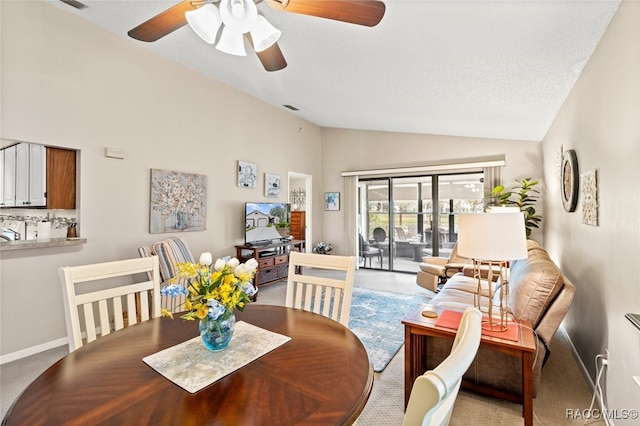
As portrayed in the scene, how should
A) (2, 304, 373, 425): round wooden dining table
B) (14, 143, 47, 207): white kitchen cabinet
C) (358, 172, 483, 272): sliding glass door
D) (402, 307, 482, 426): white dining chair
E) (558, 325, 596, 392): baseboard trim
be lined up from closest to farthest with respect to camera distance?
1. (402, 307, 482, 426): white dining chair
2. (2, 304, 373, 425): round wooden dining table
3. (558, 325, 596, 392): baseboard trim
4. (14, 143, 47, 207): white kitchen cabinet
5. (358, 172, 483, 272): sliding glass door

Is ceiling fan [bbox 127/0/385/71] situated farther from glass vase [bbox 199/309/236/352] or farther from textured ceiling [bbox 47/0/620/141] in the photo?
glass vase [bbox 199/309/236/352]

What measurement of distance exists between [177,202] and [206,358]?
3.23 meters

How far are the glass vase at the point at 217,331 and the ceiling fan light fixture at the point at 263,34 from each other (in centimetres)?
162

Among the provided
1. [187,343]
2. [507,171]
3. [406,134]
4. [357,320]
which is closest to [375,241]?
[406,134]

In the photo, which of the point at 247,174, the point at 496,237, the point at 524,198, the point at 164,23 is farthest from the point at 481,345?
the point at 247,174

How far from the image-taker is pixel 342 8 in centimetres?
169

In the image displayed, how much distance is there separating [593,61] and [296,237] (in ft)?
17.9

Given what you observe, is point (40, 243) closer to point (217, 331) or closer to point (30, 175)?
point (30, 175)

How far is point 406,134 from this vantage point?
19.4 ft

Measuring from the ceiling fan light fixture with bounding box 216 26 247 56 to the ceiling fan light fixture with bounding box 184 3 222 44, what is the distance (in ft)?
0.22

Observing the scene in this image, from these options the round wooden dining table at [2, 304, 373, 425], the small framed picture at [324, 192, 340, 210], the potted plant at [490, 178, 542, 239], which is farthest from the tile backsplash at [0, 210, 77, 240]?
the potted plant at [490, 178, 542, 239]

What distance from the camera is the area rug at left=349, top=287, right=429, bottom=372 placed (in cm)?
275

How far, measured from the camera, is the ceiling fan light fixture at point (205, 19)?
1.68 m

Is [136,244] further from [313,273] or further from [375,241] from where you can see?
[375,241]
